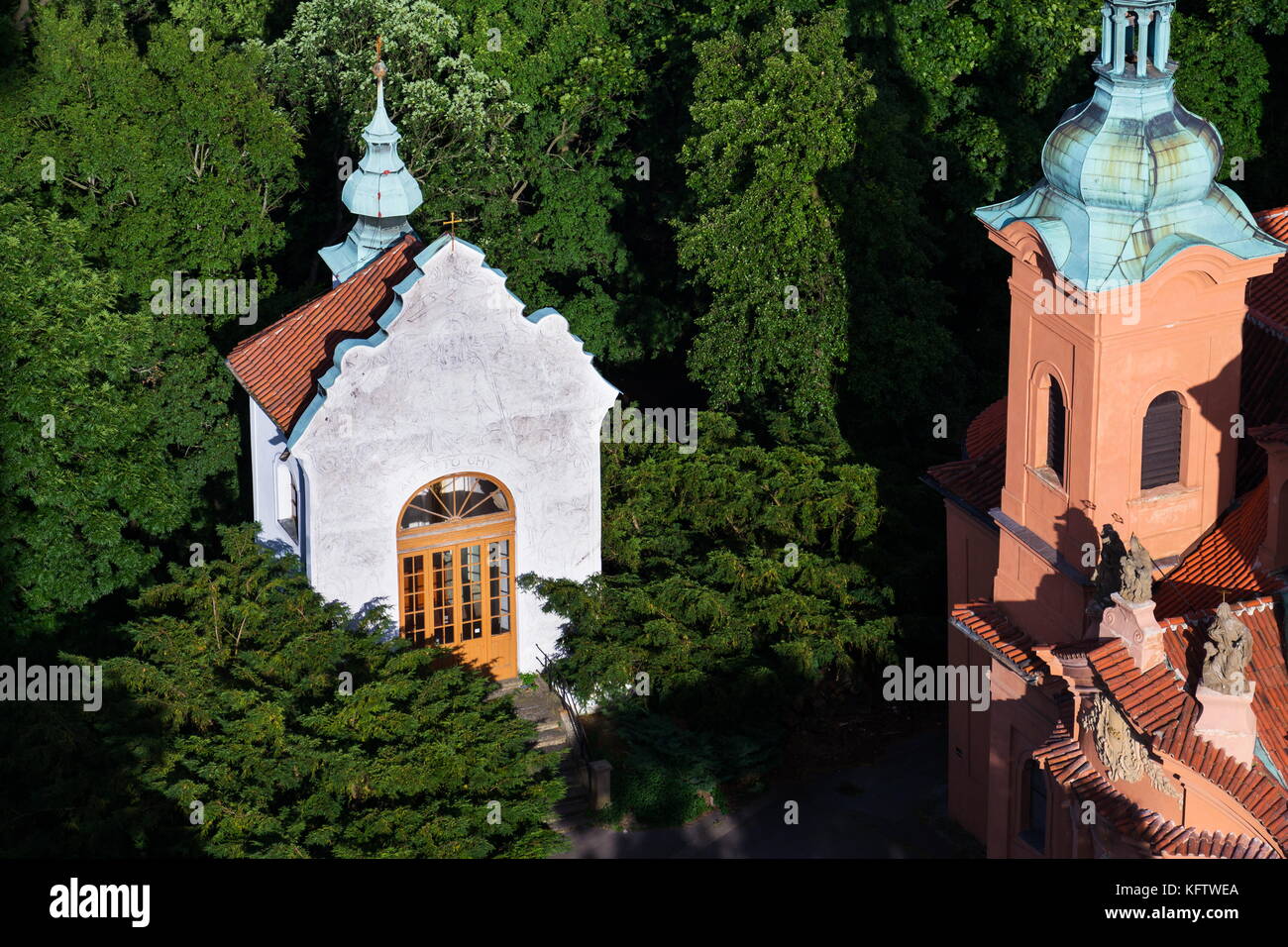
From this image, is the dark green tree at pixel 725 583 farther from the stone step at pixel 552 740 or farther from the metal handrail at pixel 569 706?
the stone step at pixel 552 740

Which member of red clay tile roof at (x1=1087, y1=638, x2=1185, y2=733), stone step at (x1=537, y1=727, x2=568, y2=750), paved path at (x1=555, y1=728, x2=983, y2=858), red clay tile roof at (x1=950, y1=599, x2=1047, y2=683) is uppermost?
red clay tile roof at (x1=950, y1=599, x2=1047, y2=683)

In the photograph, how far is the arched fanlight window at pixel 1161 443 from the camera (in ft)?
127

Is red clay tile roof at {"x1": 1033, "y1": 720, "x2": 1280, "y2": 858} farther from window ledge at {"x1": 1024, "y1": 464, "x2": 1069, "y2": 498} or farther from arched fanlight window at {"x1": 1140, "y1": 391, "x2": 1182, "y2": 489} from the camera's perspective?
arched fanlight window at {"x1": 1140, "y1": 391, "x2": 1182, "y2": 489}

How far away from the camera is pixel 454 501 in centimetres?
4512

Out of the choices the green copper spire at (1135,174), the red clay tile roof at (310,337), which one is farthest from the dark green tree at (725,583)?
the green copper spire at (1135,174)

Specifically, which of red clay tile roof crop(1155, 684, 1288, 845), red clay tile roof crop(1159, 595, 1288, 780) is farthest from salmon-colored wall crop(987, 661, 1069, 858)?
red clay tile roof crop(1155, 684, 1288, 845)

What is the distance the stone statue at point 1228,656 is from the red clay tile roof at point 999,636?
476cm

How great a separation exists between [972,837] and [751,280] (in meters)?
14.4

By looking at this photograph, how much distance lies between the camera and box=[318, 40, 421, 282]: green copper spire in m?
48.2

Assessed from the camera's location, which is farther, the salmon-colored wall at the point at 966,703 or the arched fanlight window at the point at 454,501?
the arched fanlight window at the point at 454,501

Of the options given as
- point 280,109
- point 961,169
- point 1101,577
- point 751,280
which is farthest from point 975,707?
point 280,109

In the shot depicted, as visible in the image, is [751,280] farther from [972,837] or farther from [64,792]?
[64,792]

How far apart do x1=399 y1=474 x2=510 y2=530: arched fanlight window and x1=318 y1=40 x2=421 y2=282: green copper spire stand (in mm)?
5802

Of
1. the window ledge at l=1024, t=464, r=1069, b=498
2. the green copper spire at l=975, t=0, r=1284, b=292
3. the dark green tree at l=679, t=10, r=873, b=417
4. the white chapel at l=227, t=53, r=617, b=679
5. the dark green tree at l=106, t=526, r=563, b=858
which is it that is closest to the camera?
the green copper spire at l=975, t=0, r=1284, b=292
